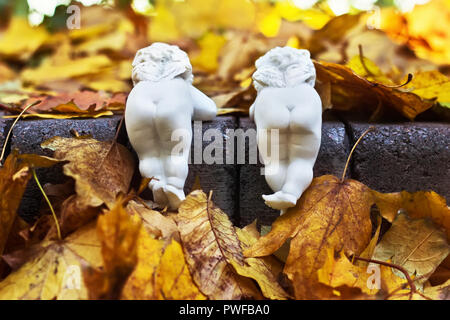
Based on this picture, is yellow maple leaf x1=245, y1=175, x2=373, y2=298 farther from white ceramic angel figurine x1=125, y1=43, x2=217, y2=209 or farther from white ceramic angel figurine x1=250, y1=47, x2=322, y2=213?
white ceramic angel figurine x1=125, y1=43, x2=217, y2=209

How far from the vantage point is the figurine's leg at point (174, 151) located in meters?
0.68

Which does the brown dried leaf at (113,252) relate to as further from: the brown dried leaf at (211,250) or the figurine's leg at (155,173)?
the figurine's leg at (155,173)

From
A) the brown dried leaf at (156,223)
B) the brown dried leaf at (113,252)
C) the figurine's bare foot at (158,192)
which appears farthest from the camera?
the figurine's bare foot at (158,192)

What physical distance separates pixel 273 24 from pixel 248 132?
45.2 inches

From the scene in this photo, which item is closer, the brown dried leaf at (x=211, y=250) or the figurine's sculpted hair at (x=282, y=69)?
the brown dried leaf at (x=211, y=250)

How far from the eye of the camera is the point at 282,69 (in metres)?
0.71

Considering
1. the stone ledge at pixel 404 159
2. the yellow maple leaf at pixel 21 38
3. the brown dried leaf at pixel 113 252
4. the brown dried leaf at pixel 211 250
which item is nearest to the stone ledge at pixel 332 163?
the stone ledge at pixel 404 159

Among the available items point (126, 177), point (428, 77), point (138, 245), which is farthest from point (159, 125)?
point (428, 77)

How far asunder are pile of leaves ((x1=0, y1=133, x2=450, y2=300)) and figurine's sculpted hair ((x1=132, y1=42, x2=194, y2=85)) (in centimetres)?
12

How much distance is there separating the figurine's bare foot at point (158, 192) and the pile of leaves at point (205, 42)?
1.27 ft

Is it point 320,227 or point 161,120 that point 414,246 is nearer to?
point 320,227

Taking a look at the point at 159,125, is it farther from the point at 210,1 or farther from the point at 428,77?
the point at 210,1

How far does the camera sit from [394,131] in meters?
0.73

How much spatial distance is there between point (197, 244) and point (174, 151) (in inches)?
6.6
